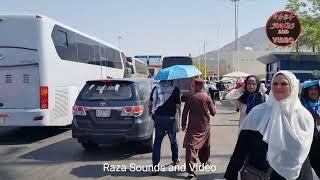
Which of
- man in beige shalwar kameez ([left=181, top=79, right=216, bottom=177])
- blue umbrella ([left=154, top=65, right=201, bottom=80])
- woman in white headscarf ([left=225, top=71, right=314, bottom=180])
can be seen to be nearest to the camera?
woman in white headscarf ([left=225, top=71, right=314, bottom=180])

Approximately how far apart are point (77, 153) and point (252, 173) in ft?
22.6

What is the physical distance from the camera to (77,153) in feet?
32.0

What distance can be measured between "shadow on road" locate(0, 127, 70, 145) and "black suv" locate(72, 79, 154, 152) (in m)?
3.10

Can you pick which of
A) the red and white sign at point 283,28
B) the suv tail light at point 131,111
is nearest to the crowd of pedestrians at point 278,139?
the suv tail light at point 131,111

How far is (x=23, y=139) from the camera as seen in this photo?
39.7 ft

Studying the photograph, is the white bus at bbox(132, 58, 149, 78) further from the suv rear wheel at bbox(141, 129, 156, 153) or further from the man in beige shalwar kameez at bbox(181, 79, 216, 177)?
the man in beige shalwar kameez at bbox(181, 79, 216, 177)

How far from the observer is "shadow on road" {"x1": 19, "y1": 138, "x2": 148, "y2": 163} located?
9.14m

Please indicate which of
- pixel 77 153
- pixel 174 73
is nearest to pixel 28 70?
pixel 77 153

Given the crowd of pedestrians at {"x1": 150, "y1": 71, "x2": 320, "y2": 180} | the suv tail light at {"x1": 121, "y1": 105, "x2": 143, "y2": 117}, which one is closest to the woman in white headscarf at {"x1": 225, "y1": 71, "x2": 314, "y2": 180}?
the crowd of pedestrians at {"x1": 150, "y1": 71, "x2": 320, "y2": 180}

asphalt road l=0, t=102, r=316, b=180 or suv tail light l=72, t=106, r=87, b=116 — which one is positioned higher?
suv tail light l=72, t=106, r=87, b=116

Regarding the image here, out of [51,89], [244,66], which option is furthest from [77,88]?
[244,66]

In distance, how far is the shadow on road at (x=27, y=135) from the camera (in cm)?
1175

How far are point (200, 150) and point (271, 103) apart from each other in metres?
4.57

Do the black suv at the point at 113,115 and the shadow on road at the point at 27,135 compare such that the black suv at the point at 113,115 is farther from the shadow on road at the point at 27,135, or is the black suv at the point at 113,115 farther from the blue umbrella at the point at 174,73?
the shadow on road at the point at 27,135
